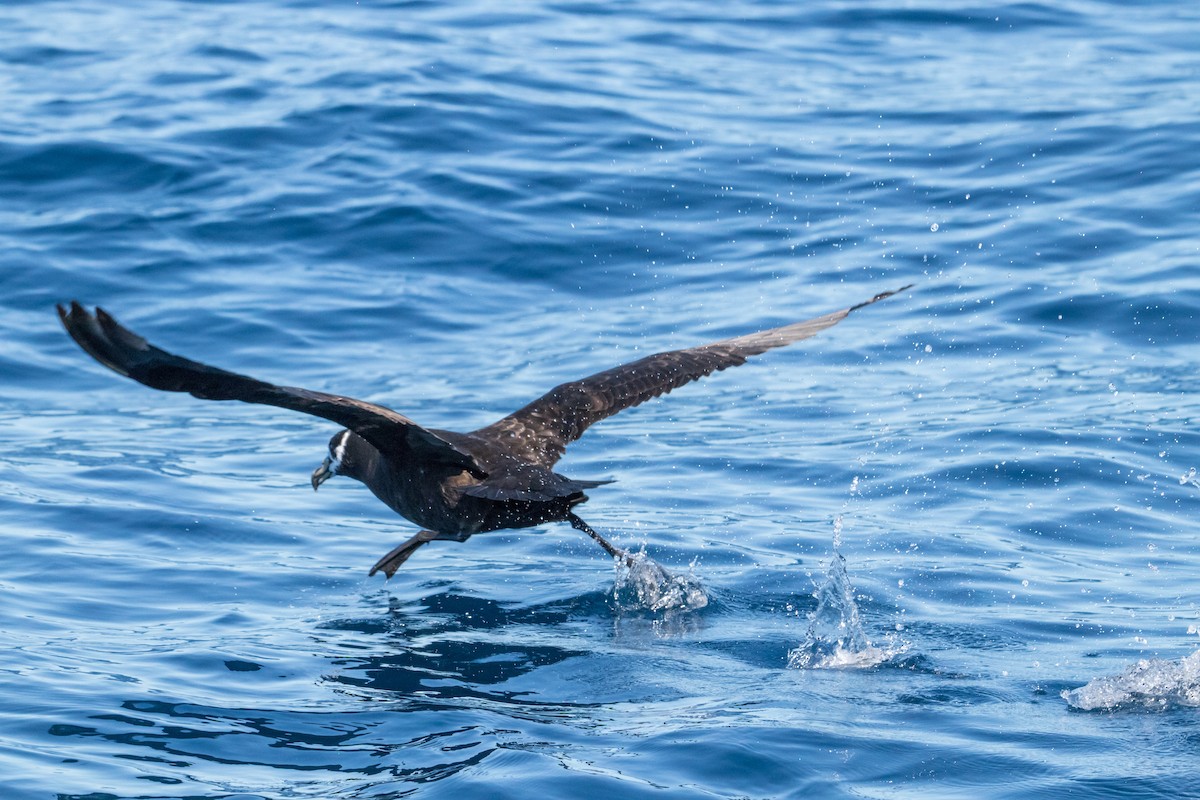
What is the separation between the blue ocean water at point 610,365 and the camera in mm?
5891

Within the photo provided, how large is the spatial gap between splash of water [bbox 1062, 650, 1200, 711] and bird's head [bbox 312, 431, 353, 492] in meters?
3.84

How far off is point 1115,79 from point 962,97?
1652 mm

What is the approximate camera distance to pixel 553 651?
6.95 metres

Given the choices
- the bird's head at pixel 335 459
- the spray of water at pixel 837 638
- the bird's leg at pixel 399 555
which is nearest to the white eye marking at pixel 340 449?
the bird's head at pixel 335 459

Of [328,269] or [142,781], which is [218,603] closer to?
[142,781]

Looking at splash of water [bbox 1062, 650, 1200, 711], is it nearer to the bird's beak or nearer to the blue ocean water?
the blue ocean water

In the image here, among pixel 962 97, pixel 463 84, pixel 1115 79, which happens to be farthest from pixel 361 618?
pixel 1115 79

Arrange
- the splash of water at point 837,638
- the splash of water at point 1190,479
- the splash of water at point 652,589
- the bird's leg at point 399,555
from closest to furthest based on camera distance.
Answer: the splash of water at point 837,638, the splash of water at point 652,589, the bird's leg at point 399,555, the splash of water at point 1190,479

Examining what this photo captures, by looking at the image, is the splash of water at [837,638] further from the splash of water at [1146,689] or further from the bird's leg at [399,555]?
the bird's leg at [399,555]

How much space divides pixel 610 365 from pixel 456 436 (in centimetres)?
378

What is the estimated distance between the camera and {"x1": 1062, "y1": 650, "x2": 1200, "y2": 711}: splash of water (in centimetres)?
589

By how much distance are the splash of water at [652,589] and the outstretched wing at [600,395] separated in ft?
2.38

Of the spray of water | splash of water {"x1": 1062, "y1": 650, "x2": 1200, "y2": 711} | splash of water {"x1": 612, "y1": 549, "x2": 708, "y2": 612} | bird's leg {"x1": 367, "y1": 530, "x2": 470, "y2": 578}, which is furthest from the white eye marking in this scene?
splash of water {"x1": 1062, "y1": 650, "x2": 1200, "y2": 711}

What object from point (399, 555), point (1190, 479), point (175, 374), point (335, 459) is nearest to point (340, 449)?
point (335, 459)
